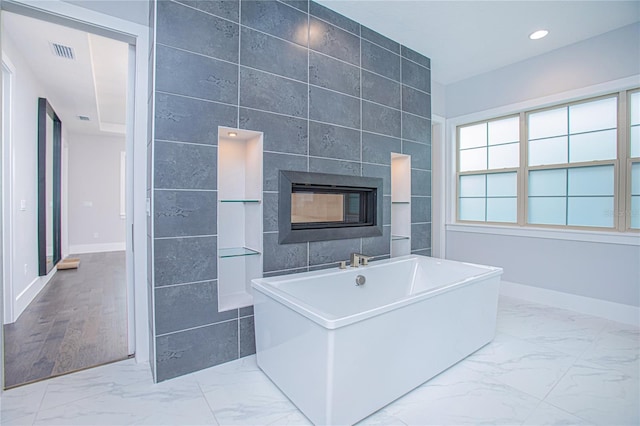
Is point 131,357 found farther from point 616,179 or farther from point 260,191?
point 616,179

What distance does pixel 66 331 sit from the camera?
8.54ft

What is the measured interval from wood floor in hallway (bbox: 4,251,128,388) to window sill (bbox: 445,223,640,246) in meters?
3.93

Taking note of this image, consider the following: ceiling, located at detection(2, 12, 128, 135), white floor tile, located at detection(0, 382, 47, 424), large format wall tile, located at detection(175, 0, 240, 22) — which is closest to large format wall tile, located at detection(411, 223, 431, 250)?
large format wall tile, located at detection(175, 0, 240, 22)

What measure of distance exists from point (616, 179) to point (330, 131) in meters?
2.81

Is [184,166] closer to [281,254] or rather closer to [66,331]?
[281,254]

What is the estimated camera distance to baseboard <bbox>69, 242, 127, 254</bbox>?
21.7 ft

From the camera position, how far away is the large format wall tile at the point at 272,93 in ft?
7.36

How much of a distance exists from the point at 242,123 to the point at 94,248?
6.48m

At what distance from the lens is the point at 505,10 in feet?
8.75

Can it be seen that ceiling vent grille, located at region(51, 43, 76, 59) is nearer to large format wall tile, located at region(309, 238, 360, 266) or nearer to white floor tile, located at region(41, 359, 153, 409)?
white floor tile, located at region(41, 359, 153, 409)

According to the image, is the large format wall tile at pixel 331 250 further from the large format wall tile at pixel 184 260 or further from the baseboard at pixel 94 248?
the baseboard at pixel 94 248

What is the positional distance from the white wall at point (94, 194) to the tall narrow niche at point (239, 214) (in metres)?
5.80

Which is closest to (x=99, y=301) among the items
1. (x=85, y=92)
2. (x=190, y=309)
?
(x=190, y=309)

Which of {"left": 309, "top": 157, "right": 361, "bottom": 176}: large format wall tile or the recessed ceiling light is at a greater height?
the recessed ceiling light
